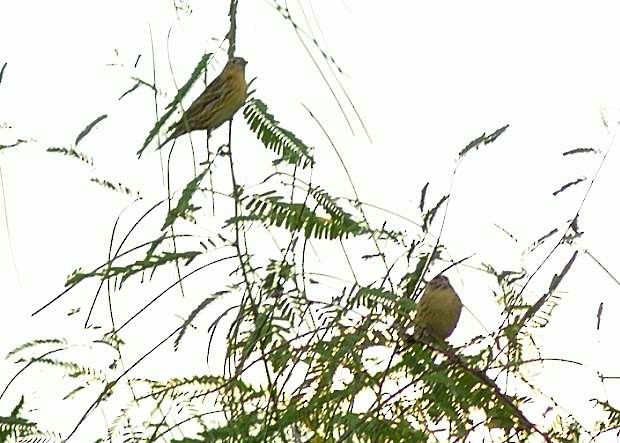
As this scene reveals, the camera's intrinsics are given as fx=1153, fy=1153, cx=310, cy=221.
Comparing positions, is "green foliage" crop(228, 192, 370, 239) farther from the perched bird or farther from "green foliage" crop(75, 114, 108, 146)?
the perched bird

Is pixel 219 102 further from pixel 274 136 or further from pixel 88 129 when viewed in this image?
pixel 88 129

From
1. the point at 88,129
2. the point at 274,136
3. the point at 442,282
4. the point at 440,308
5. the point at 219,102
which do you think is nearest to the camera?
the point at 88,129

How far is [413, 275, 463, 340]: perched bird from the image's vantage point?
1.74m

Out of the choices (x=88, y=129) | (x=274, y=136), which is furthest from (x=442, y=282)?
(x=88, y=129)

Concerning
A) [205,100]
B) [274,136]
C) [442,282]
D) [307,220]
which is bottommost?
[307,220]

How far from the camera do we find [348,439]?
1.06 metres

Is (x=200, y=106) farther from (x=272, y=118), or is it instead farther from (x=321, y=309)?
(x=321, y=309)

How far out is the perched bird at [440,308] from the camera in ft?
5.71

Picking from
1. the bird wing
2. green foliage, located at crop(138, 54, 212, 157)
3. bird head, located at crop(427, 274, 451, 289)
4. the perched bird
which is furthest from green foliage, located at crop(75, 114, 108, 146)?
bird head, located at crop(427, 274, 451, 289)

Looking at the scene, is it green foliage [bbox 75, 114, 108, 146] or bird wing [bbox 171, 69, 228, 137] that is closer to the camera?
green foliage [bbox 75, 114, 108, 146]

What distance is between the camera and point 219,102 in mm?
1671

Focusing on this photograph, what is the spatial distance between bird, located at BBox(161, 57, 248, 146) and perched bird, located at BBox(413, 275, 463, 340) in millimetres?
396

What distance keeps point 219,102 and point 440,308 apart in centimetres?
48

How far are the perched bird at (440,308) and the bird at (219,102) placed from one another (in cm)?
40
